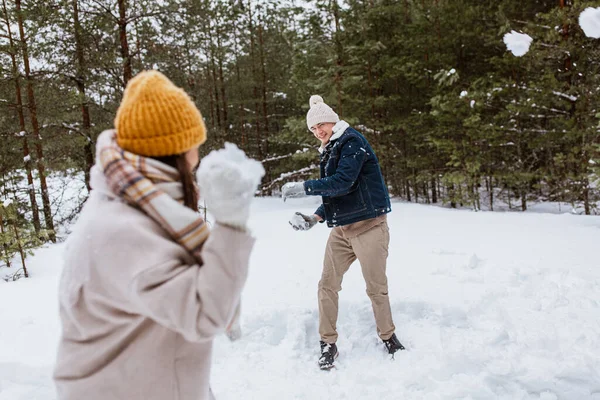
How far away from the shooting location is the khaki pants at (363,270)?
3.58 m

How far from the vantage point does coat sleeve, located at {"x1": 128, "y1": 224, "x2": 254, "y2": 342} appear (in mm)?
1058

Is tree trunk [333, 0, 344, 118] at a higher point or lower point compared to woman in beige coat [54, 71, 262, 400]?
higher

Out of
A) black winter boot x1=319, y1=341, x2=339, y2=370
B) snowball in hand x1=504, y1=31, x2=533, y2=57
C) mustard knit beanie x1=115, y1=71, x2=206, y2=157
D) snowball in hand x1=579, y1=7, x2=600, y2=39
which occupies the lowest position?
black winter boot x1=319, y1=341, x2=339, y2=370

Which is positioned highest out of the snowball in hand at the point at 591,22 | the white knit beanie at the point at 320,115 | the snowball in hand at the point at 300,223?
the snowball in hand at the point at 591,22

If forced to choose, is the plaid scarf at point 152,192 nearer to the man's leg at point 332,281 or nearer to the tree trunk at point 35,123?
the man's leg at point 332,281

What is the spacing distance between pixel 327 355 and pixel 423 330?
1033 mm

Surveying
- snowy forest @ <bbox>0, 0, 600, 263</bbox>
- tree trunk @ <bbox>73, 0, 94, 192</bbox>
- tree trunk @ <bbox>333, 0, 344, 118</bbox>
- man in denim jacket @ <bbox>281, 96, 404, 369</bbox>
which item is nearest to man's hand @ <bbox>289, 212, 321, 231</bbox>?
man in denim jacket @ <bbox>281, 96, 404, 369</bbox>

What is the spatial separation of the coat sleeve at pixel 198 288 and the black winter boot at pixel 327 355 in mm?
2694

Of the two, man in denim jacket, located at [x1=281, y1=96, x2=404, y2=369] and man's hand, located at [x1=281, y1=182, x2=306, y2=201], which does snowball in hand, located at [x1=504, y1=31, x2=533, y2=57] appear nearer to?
man in denim jacket, located at [x1=281, y1=96, x2=404, y2=369]

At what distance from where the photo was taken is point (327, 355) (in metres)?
3.64

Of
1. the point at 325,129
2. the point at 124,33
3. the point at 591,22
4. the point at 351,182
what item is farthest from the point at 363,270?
the point at 124,33

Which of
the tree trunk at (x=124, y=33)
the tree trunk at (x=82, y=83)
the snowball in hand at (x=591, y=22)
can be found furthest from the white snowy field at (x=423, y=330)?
the tree trunk at (x=82, y=83)

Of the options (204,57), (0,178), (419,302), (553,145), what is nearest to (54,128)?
(0,178)

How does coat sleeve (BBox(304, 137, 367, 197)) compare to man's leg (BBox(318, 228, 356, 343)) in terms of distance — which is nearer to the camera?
coat sleeve (BBox(304, 137, 367, 197))
